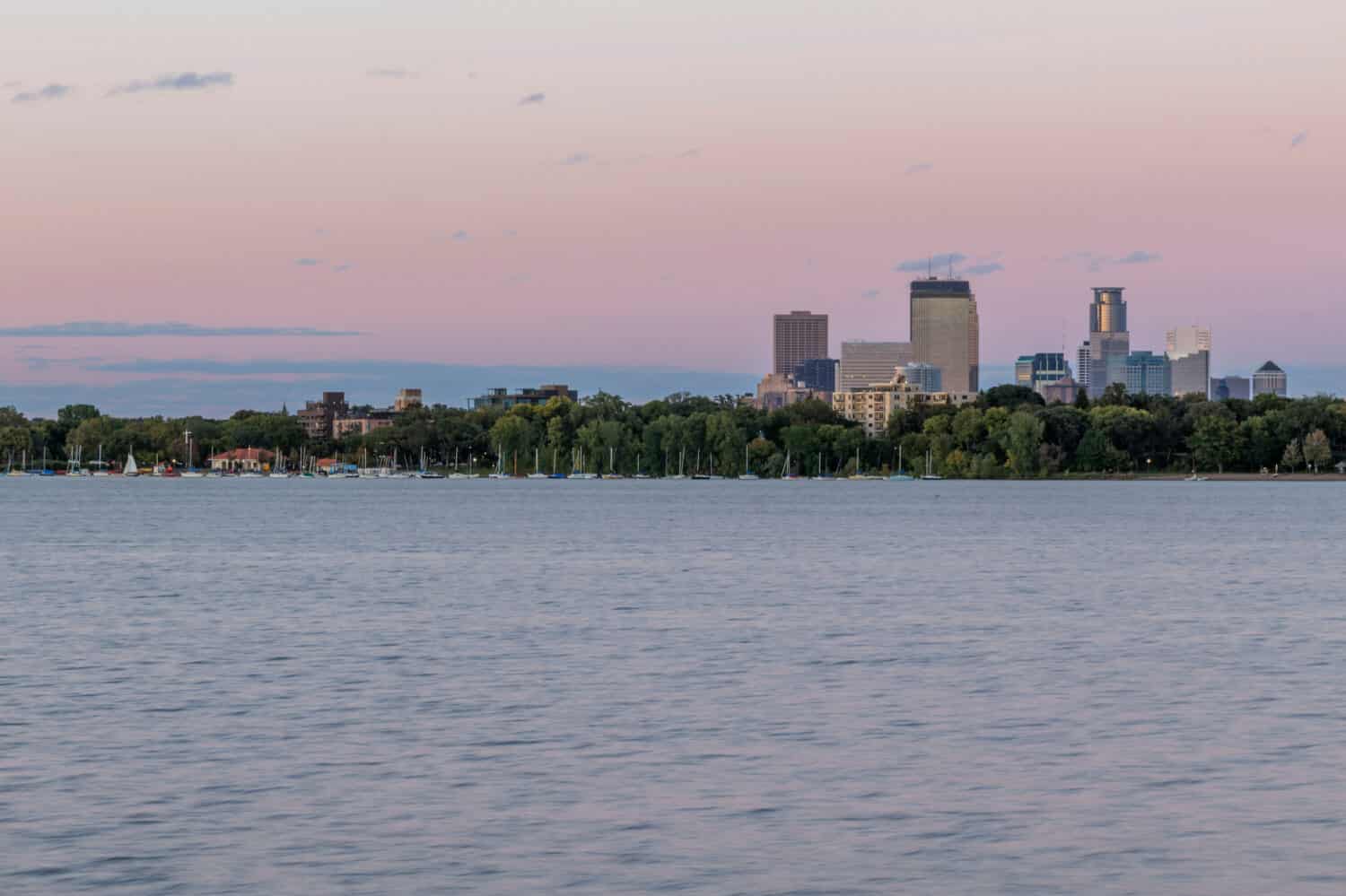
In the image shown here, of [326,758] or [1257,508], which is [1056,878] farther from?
[1257,508]

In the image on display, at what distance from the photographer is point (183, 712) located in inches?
1041

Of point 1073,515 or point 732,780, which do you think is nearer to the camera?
point 732,780

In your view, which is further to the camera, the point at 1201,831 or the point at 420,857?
the point at 1201,831

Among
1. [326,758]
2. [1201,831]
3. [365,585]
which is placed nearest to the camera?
[1201,831]

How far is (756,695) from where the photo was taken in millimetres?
28453

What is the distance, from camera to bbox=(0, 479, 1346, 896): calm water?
55.9 feet

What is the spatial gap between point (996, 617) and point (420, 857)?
28383mm

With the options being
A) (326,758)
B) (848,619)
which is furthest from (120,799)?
(848,619)

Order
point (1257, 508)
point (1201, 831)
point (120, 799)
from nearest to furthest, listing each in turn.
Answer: point (1201, 831), point (120, 799), point (1257, 508)

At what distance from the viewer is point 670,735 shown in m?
24.4

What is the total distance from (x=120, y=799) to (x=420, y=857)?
441 cm

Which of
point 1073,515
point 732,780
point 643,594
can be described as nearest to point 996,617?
point 643,594

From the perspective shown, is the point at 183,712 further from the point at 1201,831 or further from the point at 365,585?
the point at 365,585

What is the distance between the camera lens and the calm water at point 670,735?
55.9 feet
